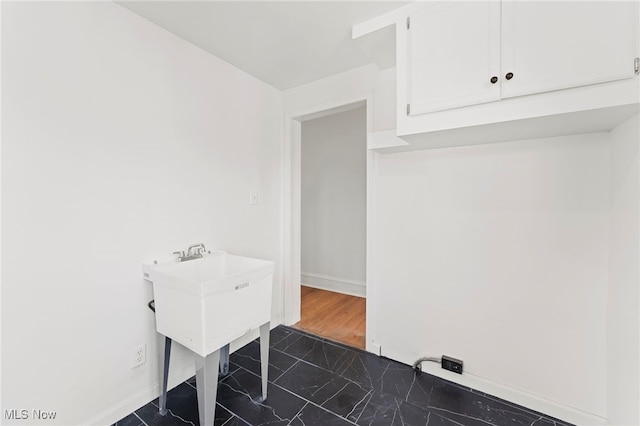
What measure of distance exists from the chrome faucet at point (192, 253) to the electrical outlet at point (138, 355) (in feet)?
1.71

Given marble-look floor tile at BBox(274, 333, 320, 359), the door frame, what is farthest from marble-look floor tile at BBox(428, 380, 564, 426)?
the door frame

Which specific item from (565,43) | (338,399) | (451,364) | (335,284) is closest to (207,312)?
(338,399)

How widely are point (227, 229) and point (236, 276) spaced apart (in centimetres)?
81

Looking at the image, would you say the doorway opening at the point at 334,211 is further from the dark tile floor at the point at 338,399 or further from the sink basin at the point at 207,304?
the sink basin at the point at 207,304

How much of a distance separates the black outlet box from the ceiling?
2.14 metres

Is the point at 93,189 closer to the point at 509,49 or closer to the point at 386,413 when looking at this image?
the point at 386,413

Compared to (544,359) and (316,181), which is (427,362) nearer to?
(544,359)

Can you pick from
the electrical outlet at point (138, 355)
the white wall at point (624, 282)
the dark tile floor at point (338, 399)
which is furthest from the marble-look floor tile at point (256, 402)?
the white wall at point (624, 282)

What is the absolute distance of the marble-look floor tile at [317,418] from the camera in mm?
1438

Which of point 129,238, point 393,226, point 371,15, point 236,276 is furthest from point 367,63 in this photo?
point 129,238

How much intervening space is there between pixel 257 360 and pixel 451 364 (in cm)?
136

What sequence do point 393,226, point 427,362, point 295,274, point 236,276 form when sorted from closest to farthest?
1. point 236,276
2. point 427,362
3. point 393,226
4. point 295,274

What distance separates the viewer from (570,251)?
144cm

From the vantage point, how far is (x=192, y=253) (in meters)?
1.80
